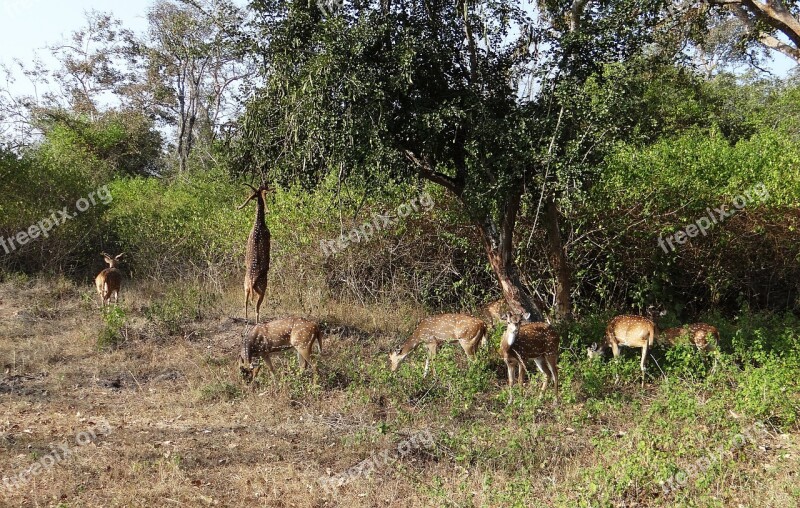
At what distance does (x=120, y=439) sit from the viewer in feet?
23.9

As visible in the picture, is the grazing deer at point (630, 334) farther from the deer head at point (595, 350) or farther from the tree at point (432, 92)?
the tree at point (432, 92)

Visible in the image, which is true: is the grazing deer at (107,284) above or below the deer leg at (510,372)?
above

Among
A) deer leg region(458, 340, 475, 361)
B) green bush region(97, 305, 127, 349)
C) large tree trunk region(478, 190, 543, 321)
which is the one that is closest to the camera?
deer leg region(458, 340, 475, 361)

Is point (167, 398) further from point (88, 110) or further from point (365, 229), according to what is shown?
point (88, 110)

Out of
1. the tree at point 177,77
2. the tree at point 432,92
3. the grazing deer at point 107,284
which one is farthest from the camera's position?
the tree at point 177,77

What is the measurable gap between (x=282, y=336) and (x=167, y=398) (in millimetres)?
1677

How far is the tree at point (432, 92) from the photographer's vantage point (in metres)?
7.96

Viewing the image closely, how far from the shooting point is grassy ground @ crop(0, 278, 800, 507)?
5.96m

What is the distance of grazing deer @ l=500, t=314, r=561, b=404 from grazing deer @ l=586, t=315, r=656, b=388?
1.08 meters

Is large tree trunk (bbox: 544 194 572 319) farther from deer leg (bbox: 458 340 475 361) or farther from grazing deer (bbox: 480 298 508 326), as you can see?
deer leg (bbox: 458 340 475 361)

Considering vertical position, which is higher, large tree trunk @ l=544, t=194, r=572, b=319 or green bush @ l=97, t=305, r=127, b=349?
large tree trunk @ l=544, t=194, r=572, b=319

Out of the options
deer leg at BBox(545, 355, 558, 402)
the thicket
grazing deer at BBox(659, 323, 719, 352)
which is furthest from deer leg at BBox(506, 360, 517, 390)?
grazing deer at BBox(659, 323, 719, 352)

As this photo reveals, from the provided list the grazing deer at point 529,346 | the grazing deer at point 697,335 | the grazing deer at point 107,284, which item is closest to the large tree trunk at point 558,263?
the grazing deer at point 697,335

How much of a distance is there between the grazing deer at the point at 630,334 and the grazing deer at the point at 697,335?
14.3 inches
